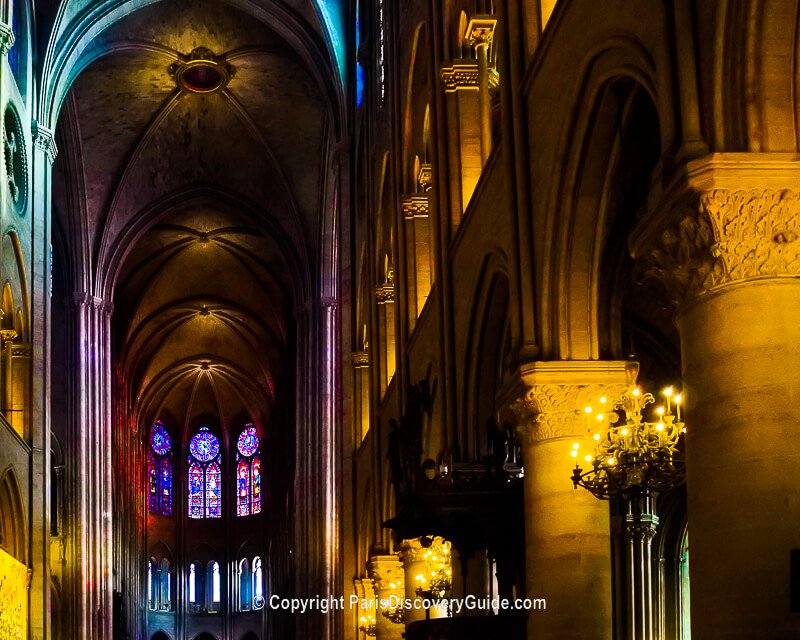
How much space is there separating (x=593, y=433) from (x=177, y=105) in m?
28.3

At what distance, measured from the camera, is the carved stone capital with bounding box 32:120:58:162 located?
99.1 ft

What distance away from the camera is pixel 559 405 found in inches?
491

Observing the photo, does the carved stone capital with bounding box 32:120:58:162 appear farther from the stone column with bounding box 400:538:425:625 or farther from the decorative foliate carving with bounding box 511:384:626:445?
the decorative foliate carving with bounding box 511:384:626:445

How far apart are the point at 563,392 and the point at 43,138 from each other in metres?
20.6

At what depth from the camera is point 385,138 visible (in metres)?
25.1

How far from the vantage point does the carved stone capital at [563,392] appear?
12.4 m

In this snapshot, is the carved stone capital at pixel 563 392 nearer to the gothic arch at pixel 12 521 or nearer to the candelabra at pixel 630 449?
the candelabra at pixel 630 449

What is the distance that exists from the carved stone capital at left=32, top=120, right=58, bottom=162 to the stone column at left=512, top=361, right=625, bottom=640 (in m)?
20.1

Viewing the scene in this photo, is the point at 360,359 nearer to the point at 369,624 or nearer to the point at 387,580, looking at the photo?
the point at 369,624

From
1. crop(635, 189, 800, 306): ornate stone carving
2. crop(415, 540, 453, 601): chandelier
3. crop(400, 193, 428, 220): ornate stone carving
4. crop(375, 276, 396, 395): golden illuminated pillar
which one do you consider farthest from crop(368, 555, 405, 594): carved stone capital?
crop(635, 189, 800, 306): ornate stone carving

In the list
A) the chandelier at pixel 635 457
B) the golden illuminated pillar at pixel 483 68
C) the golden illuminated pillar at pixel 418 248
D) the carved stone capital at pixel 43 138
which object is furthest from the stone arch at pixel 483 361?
the carved stone capital at pixel 43 138

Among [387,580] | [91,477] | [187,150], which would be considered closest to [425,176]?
[387,580]

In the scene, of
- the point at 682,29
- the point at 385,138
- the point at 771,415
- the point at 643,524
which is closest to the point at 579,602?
the point at 771,415

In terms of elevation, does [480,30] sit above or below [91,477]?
above
